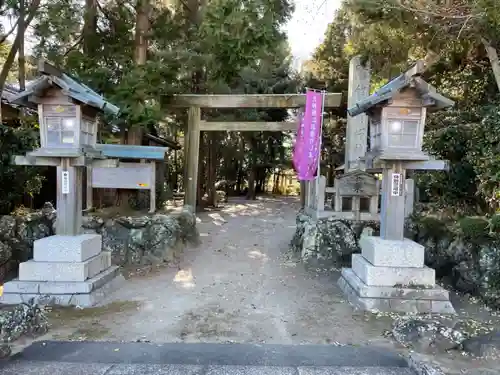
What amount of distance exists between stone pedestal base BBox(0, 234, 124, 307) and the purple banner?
5406 mm

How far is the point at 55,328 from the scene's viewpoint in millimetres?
4949

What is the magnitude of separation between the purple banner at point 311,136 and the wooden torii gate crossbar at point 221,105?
0.63 meters

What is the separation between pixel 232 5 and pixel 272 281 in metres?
5.65

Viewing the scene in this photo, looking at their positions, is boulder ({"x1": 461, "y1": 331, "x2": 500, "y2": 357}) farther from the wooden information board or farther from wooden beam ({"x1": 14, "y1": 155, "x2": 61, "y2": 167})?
the wooden information board

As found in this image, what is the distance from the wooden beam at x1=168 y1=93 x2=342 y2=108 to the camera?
412 inches

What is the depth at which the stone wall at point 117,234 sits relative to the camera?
26.5 ft

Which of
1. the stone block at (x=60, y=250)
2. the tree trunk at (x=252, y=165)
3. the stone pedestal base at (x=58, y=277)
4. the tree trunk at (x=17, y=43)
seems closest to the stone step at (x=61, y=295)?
the stone pedestal base at (x=58, y=277)

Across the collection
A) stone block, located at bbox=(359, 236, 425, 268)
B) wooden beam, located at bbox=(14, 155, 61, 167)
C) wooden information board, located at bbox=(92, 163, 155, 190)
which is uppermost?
wooden beam, located at bbox=(14, 155, 61, 167)

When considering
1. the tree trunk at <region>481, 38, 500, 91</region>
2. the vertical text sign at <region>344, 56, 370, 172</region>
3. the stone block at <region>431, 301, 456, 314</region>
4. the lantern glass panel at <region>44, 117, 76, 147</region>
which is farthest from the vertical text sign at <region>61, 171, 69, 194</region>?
the tree trunk at <region>481, 38, 500, 91</region>

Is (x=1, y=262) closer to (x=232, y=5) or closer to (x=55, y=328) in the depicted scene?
(x=55, y=328)

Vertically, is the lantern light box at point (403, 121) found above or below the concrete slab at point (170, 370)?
above

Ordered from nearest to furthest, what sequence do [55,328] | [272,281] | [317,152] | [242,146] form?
[55,328]
[272,281]
[317,152]
[242,146]

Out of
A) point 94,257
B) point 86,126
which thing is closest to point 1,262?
point 94,257

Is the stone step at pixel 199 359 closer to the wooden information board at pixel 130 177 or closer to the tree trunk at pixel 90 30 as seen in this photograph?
the wooden information board at pixel 130 177
